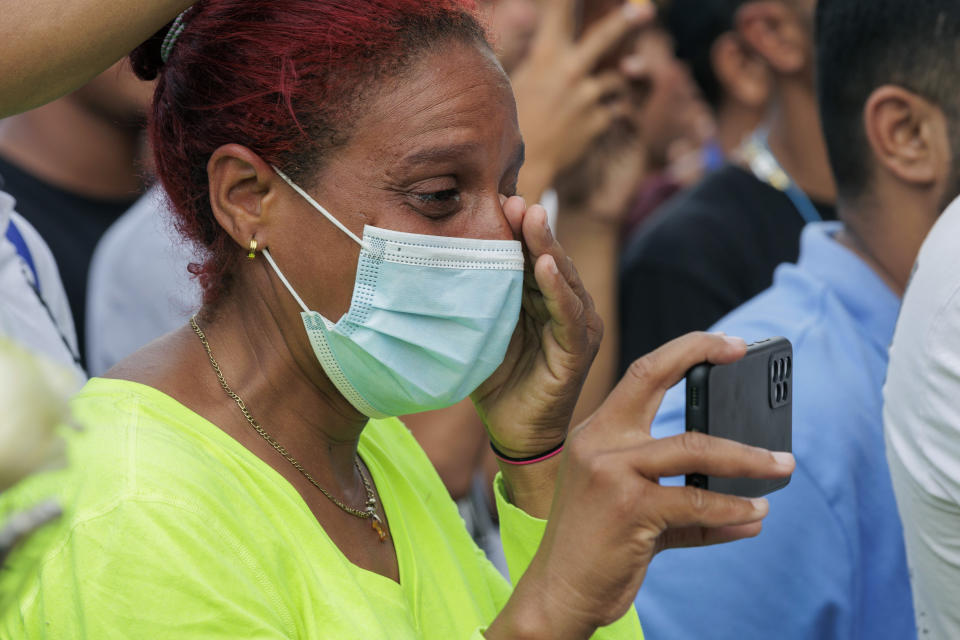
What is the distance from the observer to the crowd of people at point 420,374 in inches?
52.9

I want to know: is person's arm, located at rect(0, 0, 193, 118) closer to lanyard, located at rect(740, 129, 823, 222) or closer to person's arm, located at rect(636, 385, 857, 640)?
person's arm, located at rect(636, 385, 857, 640)

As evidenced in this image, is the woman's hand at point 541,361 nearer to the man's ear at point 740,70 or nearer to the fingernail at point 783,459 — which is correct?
the fingernail at point 783,459

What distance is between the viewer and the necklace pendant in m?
1.82

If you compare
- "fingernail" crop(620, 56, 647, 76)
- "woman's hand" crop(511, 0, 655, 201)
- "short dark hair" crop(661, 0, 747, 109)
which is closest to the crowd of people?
"woman's hand" crop(511, 0, 655, 201)

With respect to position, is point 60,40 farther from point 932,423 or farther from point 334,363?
point 932,423

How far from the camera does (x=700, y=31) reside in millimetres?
5160

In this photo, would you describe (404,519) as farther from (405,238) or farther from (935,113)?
(935,113)

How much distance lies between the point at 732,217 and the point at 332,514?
2.21m

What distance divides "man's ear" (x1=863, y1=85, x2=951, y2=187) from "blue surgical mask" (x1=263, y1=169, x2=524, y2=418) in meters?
1.09

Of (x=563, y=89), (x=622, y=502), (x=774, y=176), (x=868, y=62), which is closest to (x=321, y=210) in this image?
(x=622, y=502)

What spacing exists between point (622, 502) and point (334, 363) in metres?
0.61

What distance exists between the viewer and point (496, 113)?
5.68ft

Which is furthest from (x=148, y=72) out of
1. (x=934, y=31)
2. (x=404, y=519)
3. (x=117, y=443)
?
(x=934, y=31)

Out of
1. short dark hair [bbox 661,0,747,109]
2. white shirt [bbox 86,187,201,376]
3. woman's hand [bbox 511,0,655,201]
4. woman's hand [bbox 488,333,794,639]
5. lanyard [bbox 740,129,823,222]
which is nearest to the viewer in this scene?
woman's hand [bbox 488,333,794,639]
